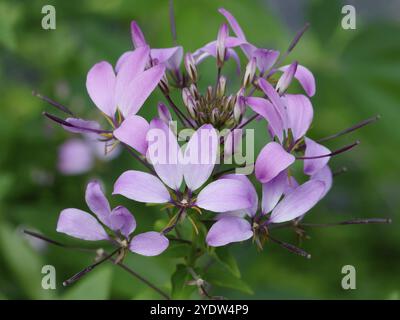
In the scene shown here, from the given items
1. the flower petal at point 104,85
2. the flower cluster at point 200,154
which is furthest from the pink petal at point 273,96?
the flower petal at point 104,85

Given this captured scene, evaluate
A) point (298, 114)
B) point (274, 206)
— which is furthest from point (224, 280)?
point (298, 114)

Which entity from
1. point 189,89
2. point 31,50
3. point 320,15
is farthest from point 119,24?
point 189,89

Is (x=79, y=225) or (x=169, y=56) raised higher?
(x=169, y=56)

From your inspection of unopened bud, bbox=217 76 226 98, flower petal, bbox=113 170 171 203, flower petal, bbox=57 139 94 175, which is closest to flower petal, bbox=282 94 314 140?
unopened bud, bbox=217 76 226 98

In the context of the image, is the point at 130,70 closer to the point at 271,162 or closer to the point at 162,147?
the point at 162,147

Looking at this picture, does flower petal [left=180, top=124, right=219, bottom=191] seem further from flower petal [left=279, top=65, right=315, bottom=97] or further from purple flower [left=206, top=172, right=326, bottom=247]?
flower petal [left=279, top=65, right=315, bottom=97]

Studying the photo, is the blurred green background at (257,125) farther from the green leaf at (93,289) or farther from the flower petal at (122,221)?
the flower petal at (122,221)

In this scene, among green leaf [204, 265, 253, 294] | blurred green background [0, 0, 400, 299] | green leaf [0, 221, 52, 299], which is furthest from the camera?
blurred green background [0, 0, 400, 299]
